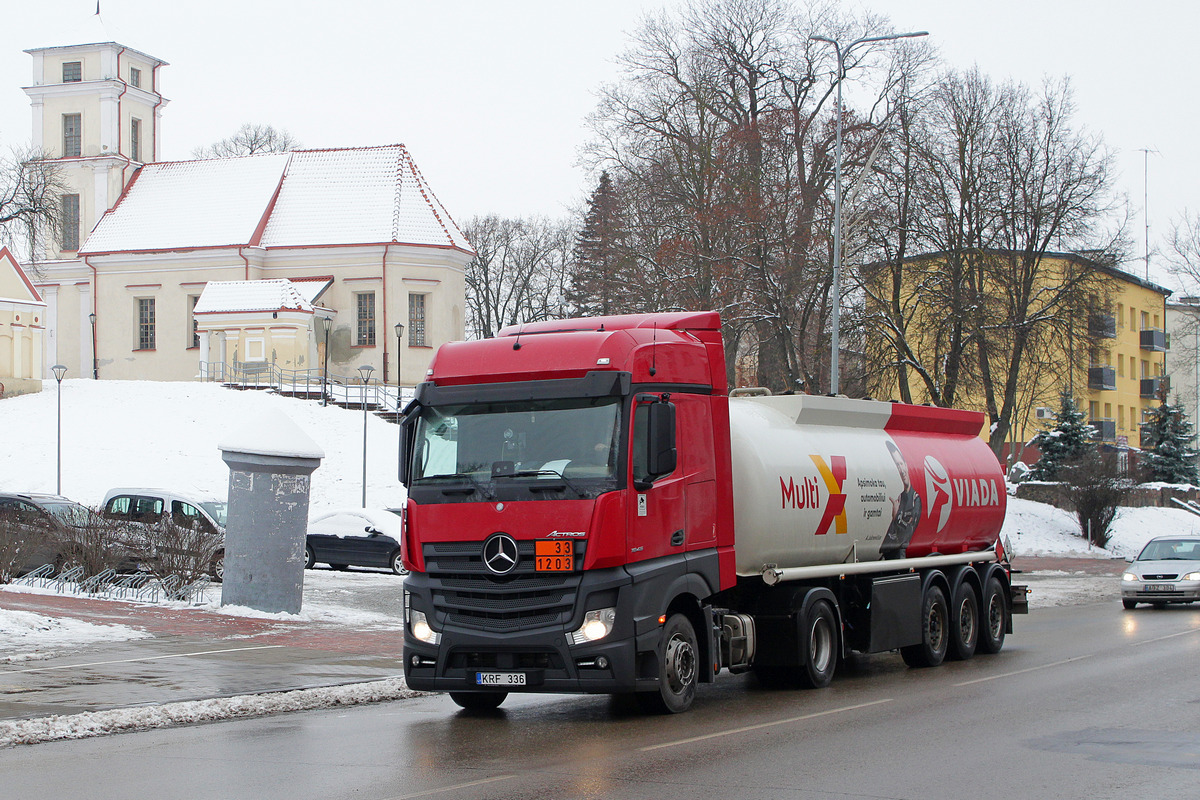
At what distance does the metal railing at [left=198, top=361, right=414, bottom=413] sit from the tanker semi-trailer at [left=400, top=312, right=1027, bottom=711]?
39.4 meters

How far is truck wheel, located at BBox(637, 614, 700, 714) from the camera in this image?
1116cm

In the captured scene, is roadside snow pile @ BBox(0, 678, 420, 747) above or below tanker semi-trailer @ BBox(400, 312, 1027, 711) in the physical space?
below

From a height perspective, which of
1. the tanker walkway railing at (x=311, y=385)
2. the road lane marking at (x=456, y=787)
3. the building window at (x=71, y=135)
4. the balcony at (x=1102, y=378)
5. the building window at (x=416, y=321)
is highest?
the building window at (x=71, y=135)

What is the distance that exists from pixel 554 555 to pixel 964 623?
8.00 m

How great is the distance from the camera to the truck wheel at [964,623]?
53.5 ft

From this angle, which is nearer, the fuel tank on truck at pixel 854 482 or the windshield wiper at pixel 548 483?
the windshield wiper at pixel 548 483

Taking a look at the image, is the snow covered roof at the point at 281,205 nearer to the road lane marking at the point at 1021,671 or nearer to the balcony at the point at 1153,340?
the balcony at the point at 1153,340

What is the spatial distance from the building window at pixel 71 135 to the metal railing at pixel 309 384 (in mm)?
15262

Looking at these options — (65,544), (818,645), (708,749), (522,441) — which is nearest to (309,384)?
(65,544)

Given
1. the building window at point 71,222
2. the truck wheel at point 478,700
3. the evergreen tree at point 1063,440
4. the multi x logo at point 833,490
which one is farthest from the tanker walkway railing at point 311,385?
the truck wheel at point 478,700

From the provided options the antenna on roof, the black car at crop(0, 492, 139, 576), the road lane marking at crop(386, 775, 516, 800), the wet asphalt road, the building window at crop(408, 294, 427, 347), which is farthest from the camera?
the building window at crop(408, 294, 427, 347)

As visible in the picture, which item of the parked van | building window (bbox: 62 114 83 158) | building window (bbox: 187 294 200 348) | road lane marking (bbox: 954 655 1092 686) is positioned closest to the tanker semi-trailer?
road lane marking (bbox: 954 655 1092 686)

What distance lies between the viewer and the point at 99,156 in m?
66.1

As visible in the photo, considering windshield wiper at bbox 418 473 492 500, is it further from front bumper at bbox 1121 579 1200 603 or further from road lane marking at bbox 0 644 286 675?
front bumper at bbox 1121 579 1200 603
